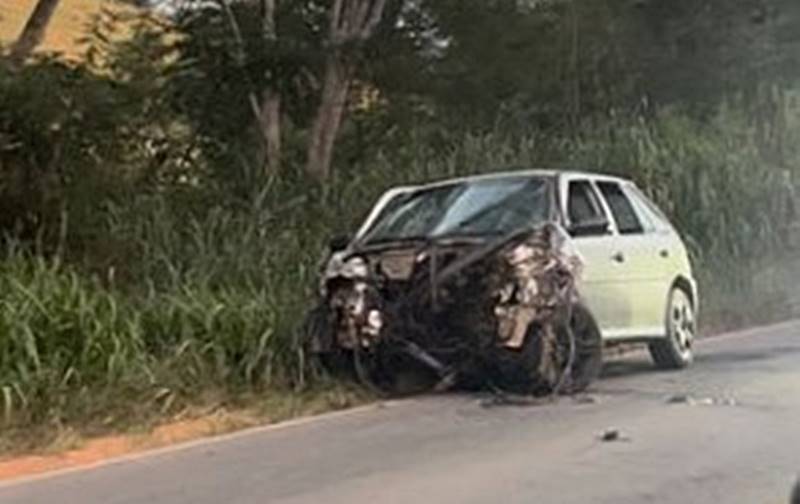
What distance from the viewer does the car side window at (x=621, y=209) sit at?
1417cm

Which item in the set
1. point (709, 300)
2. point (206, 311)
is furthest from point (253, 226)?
point (709, 300)

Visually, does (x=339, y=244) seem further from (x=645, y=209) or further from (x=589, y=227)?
(x=645, y=209)

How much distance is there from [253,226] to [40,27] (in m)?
3.38

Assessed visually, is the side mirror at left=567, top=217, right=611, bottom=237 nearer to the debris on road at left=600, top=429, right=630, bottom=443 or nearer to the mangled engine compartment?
the mangled engine compartment

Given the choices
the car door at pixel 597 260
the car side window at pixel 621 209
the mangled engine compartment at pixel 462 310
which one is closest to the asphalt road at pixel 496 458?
the mangled engine compartment at pixel 462 310

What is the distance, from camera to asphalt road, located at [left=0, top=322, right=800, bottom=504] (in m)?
8.77

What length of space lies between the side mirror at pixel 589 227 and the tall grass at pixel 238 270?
7.23 ft

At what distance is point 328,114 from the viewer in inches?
777

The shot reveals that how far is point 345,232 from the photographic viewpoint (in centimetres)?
1683

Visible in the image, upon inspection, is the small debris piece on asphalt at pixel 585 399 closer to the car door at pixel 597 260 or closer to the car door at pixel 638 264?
the car door at pixel 597 260

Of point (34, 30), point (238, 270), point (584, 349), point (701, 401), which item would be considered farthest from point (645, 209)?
point (34, 30)

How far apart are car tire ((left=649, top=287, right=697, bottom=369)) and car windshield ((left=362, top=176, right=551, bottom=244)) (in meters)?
1.93

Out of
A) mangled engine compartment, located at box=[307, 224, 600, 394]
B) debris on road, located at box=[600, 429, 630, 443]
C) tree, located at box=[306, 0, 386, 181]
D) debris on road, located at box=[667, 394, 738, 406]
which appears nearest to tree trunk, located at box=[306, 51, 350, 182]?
tree, located at box=[306, 0, 386, 181]

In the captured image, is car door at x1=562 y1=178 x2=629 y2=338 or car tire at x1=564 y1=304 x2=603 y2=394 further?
car door at x1=562 y1=178 x2=629 y2=338
